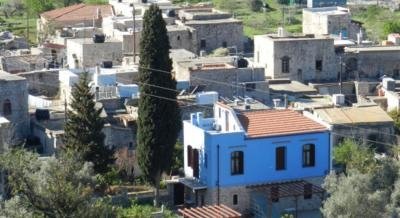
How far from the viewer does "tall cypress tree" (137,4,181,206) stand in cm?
4494

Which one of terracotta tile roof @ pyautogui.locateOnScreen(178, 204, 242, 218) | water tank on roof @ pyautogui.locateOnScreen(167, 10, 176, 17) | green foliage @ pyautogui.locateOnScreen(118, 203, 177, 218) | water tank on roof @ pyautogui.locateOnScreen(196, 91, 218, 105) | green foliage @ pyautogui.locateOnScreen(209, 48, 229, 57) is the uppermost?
water tank on roof @ pyautogui.locateOnScreen(167, 10, 176, 17)

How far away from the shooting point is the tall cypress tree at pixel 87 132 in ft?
148

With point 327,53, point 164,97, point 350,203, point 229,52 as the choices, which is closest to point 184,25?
point 229,52

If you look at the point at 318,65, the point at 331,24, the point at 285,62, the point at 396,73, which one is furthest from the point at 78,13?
the point at 396,73

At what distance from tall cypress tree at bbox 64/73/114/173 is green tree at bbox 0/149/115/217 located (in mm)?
5883

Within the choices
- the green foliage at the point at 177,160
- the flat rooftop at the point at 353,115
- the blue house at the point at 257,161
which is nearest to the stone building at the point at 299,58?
the flat rooftop at the point at 353,115

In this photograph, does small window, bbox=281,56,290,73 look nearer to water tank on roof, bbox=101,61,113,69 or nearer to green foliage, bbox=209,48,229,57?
green foliage, bbox=209,48,229,57

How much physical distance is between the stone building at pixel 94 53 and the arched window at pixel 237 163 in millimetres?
19403

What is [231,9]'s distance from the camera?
336 feet

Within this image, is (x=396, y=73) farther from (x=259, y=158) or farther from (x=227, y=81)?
(x=259, y=158)

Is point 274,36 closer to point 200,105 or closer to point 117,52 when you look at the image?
point 117,52

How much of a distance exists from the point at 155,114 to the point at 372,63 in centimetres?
2183

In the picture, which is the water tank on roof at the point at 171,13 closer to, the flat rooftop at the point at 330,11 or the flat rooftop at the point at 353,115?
the flat rooftop at the point at 330,11

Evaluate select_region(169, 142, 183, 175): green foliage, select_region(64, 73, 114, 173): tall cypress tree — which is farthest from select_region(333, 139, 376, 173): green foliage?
select_region(64, 73, 114, 173): tall cypress tree
